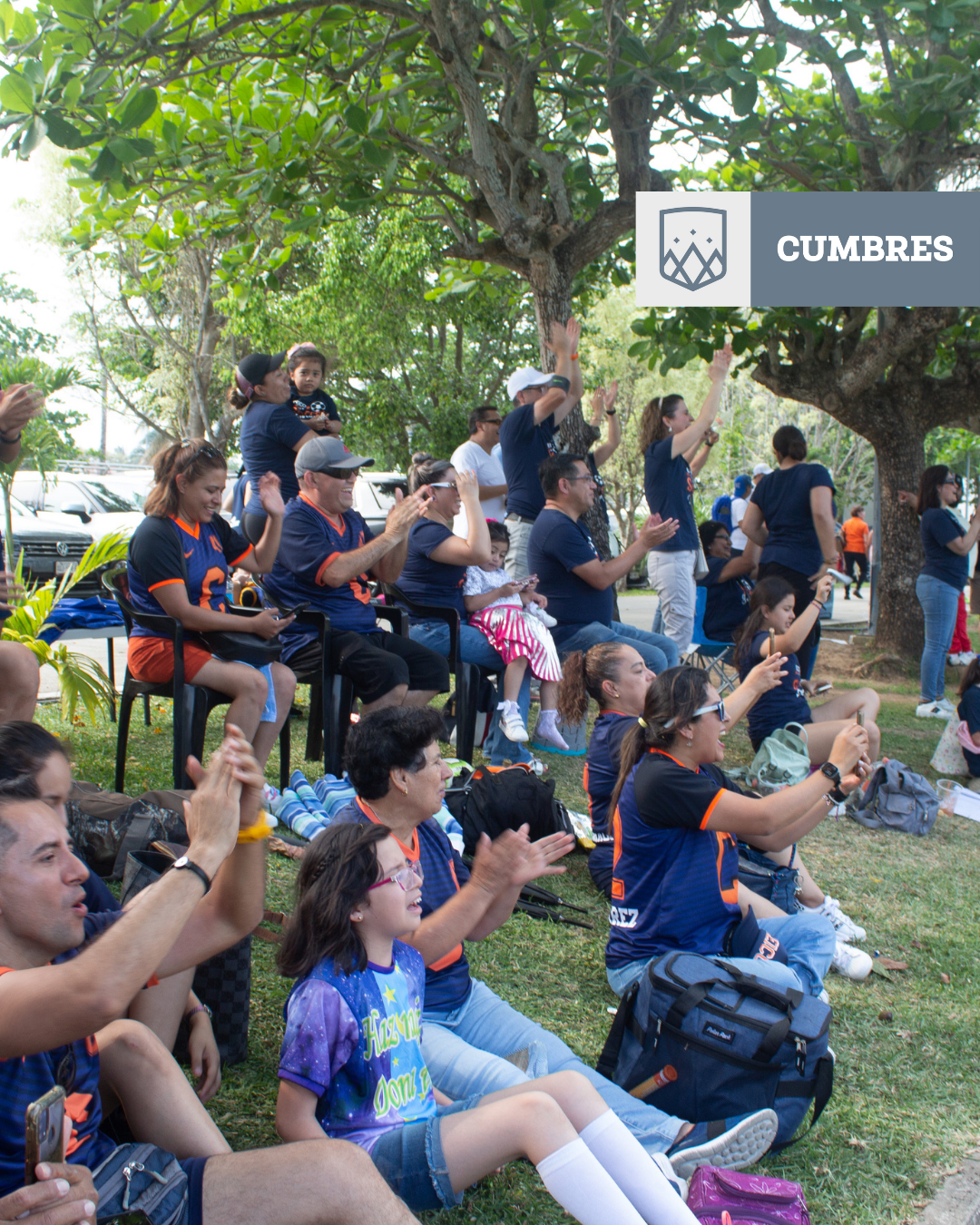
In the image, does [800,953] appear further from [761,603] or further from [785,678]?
[761,603]

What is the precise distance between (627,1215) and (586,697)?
109 inches

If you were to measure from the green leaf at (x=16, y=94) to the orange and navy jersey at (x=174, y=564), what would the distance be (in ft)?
5.58

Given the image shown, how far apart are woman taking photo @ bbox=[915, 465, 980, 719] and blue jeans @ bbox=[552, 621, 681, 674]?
294cm

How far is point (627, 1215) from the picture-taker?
6.67ft

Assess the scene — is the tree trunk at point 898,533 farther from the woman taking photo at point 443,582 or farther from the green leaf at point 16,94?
the green leaf at point 16,94

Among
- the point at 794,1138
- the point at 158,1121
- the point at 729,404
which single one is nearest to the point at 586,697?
the point at 794,1138

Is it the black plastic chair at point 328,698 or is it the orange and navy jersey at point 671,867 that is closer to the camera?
the orange and navy jersey at point 671,867

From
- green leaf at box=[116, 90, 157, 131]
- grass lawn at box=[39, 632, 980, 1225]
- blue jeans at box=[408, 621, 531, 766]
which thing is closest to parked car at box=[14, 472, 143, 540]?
grass lawn at box=[39, 632, 980, 1225]

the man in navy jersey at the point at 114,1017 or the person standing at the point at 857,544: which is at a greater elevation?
the person standing at the point at 857,544

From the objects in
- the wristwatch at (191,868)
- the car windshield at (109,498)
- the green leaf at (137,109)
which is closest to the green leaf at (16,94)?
the green leaf at (137,109)

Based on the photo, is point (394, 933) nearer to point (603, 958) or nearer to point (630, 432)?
point (603, 958)

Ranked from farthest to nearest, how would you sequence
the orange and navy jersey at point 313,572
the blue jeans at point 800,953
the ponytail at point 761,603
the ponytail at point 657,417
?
the ponytail at point 657,417, the ponytail at point 761,603, the orange and navy jersey at point 313,572, the blue jeans at point 800,953

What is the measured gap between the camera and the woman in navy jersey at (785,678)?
221 inches

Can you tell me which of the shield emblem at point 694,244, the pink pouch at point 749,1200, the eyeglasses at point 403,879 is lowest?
the pink pouch at point 749,1200
